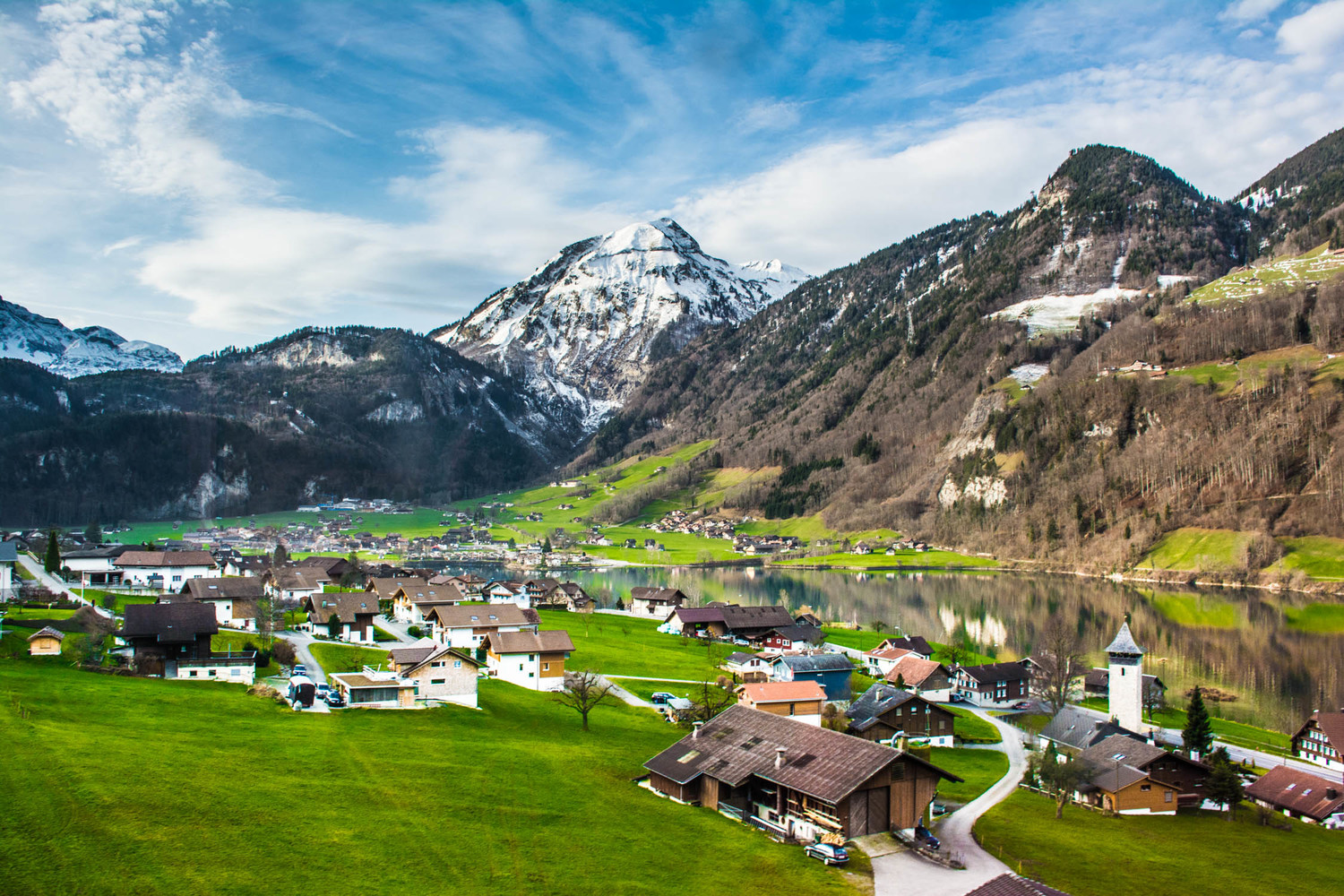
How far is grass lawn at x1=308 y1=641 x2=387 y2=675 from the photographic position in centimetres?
4947

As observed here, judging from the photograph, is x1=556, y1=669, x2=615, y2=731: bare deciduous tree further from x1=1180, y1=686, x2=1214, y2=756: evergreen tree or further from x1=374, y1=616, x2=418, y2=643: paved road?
x1=1180, y1=686, x2=1214, y2=756: evergreen tree

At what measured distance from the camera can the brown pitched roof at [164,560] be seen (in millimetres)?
77812

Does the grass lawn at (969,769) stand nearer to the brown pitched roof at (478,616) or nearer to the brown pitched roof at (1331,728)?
the brown pitched roof at (1331,728)

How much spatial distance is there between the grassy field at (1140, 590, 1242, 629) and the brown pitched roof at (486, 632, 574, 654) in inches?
2594

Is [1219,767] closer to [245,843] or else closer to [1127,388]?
[245,843]

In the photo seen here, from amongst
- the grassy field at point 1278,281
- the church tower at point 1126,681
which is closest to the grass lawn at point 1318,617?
the church tower at point 1126,681

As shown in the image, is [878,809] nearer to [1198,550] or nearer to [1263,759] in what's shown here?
[1263,759]

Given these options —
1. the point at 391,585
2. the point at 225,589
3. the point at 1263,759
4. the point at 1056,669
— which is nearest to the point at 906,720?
the point at 1056,669

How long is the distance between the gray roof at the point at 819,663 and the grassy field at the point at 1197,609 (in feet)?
153

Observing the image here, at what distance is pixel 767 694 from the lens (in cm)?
4769

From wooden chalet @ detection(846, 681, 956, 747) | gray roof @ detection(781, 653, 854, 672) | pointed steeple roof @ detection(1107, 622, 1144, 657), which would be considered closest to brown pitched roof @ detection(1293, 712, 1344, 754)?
pointed steeple roof @ detection(1107, 622, 1144, 657)

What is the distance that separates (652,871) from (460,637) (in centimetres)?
3950

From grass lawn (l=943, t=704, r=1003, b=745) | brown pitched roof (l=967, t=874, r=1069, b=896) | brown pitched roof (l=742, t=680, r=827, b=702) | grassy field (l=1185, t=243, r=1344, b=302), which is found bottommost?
grass lawn (l=943, t=704, r=1003, b=745)

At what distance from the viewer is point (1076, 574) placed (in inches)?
5379
